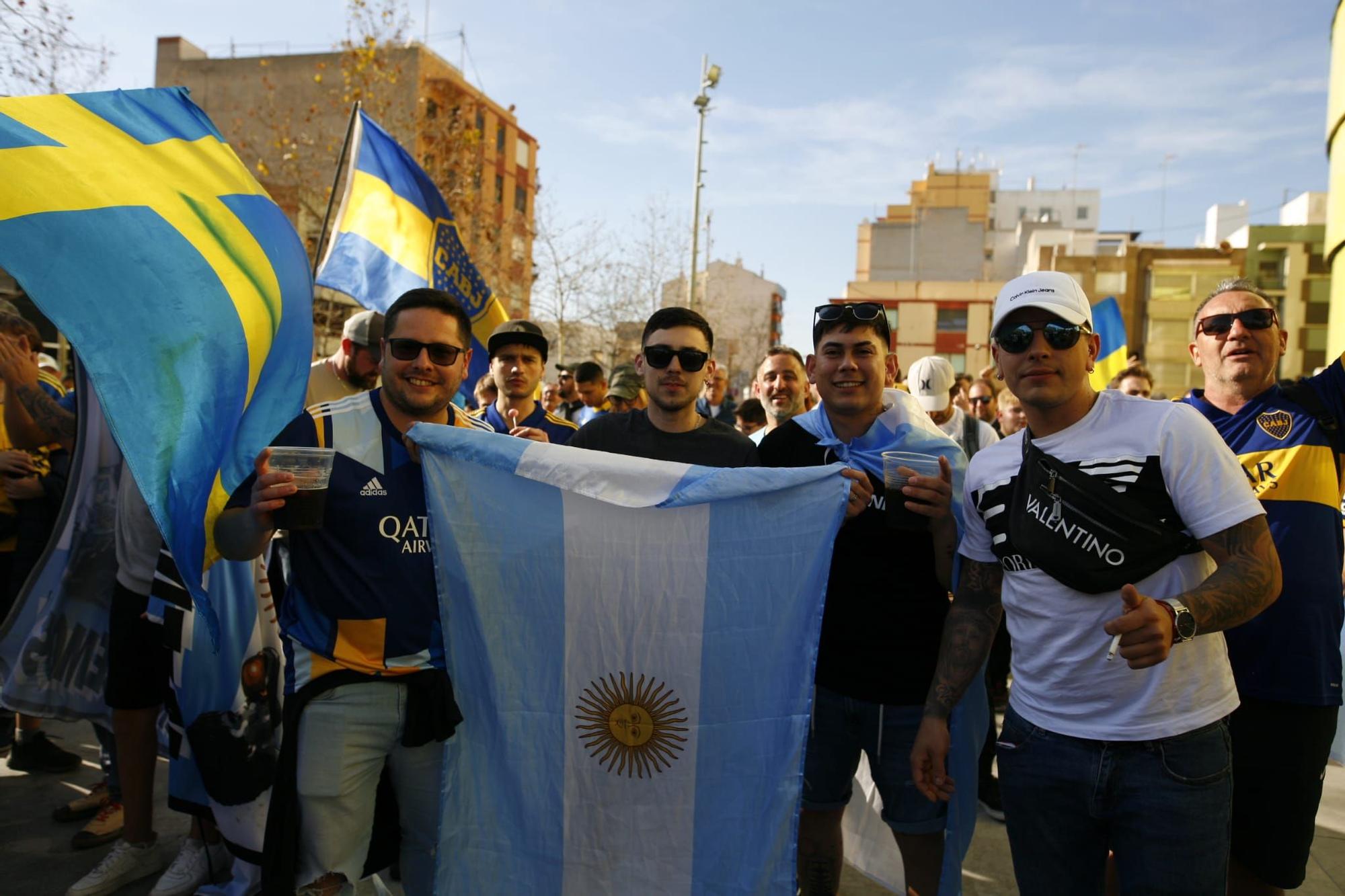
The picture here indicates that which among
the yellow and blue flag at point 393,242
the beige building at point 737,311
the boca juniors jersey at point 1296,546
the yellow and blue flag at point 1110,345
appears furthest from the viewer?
the beige building at point 737,311

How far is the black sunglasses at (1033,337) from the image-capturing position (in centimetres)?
255

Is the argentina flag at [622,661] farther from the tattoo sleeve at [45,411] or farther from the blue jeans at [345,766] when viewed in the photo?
the tattoo sleeve at [45,411]

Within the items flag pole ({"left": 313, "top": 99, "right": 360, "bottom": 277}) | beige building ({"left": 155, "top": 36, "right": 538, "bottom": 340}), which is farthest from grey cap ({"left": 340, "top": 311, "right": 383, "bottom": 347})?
beige building ({"left": 155, "top": 36, "right": 538, "bottom": 340})

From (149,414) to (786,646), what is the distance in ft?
6.46

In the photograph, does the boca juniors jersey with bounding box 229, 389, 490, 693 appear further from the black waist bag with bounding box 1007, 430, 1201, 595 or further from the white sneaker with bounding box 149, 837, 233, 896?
the black waist bag with bounding box 1007, 430, 1201, 595

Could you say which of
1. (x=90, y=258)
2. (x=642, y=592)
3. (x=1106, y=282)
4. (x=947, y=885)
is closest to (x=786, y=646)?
(x=642, y=592)

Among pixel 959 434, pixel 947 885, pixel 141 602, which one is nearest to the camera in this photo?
pixel 947 885

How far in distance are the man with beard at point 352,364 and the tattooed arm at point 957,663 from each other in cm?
315

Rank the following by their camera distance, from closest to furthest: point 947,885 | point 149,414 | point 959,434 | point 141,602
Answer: point 149,414
point 947,885
point 141,602
point 959,434

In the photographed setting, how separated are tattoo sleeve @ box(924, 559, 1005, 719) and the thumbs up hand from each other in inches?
27.3

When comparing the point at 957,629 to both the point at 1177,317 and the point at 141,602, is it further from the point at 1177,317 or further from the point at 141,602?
the point at 1177,317

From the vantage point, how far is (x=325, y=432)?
292 cm

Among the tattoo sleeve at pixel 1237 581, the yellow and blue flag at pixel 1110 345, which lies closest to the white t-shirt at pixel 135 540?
the tattoo sleeve at pixel 1237 581

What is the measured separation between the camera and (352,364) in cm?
500
